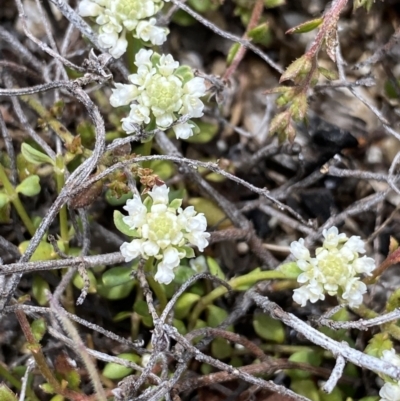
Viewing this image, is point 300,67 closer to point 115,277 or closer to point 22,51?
point 115,277

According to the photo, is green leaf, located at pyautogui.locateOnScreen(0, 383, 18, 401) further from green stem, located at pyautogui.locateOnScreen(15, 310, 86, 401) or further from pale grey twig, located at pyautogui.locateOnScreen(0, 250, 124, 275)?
pale grey twig, located at pyautogui.locateOnScreen(0, 250, 124, 275)

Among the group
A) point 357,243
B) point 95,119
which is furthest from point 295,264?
point 95,119

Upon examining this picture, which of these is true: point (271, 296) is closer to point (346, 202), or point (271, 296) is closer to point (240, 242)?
point (240, 242)

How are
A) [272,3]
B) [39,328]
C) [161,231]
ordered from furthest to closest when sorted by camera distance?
[272,3], [39,328], [161,231]

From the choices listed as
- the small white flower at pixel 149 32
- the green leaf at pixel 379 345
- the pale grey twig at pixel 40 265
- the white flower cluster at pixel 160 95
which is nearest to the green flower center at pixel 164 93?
the white flower cluster at pixel 160 95

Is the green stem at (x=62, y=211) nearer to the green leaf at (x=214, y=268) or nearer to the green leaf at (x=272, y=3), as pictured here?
the green leaf at (x=214, y=268)

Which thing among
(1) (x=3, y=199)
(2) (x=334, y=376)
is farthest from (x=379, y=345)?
(1) (x=3, y=199)

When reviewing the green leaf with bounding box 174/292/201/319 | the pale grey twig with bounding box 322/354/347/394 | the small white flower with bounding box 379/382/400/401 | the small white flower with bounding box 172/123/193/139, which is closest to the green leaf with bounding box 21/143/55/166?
the small white flower with bounding box 172/123/193/139
